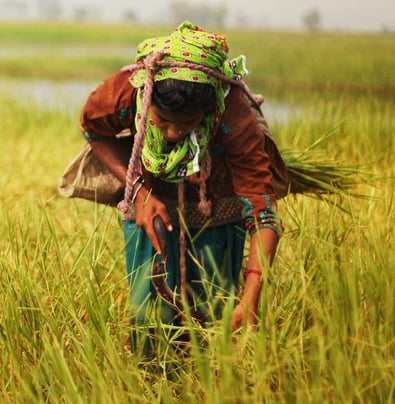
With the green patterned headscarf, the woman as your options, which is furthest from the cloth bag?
the green patterned headscarf

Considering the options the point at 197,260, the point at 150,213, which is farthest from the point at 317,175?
the point at 150,213

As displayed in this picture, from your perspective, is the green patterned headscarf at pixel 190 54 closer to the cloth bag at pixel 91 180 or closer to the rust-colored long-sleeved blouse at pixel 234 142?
the rust-colored long-sleeved blouse at pixel 234 142

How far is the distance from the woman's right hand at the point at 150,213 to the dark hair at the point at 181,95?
0.28 metres

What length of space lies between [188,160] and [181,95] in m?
0.21

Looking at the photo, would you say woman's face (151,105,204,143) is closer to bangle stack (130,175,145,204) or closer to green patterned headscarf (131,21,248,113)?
green patterned headscarf (131,21,248,113)

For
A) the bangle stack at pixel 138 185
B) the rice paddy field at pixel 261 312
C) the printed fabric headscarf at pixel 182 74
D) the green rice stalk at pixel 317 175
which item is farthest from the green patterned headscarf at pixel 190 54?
the green rice stalk at pixel 317 175

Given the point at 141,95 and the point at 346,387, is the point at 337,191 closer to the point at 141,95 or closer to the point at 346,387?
the point at 141,95

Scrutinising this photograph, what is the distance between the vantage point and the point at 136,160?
6.36 feet

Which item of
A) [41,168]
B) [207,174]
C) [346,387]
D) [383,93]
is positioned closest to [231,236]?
[207,174]

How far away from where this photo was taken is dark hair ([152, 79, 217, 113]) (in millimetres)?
1718

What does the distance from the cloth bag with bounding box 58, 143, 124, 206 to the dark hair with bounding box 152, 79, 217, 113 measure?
0.48 meters

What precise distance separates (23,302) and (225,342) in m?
0.70

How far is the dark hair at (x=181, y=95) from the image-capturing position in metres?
1.72

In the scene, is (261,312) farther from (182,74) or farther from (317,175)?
(317,175)
